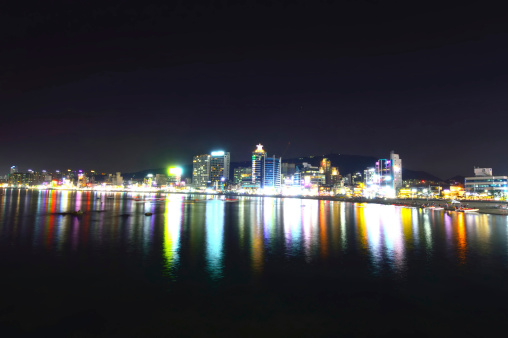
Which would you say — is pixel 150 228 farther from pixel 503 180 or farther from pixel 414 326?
pixel 503 180

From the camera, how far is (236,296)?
15039 millimetres

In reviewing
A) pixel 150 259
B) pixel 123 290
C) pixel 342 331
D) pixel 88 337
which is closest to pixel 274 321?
pixel 342 331

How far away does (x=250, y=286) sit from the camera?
54.1 feet

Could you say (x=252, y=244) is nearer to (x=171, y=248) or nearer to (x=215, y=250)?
(x=215, y=250)

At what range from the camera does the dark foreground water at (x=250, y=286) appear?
12.0 metres

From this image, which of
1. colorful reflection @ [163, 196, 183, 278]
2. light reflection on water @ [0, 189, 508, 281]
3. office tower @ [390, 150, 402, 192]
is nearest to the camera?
colorful reflection @ [163, 196, 183, 278]

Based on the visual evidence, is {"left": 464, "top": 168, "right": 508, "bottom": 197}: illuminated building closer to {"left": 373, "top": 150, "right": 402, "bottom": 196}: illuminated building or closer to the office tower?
{"left": 373, "top": 150, "right": 402, "bottom": 196}: illuminated building

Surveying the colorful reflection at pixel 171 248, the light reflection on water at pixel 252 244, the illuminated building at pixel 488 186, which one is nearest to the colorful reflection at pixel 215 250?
the light reflection on water at pixel 252 244

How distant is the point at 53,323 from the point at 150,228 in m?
26.3

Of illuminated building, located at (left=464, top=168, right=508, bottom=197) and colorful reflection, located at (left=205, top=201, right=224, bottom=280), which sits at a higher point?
illuminated building, located at (left=464, top=168, right=508, bottom=197)

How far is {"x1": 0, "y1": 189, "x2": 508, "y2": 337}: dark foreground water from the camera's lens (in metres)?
12.0

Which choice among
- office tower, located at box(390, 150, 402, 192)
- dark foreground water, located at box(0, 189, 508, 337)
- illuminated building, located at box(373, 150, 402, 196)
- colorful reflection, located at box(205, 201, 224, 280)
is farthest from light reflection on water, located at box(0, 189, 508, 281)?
office tower, located at box(390, 150, 402, 192)

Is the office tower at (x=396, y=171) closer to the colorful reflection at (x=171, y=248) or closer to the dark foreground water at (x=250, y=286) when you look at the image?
the dark foreground water at (x=250, y=286)

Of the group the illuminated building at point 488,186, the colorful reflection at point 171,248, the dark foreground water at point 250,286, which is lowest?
the dark foreground water at point 250,286
